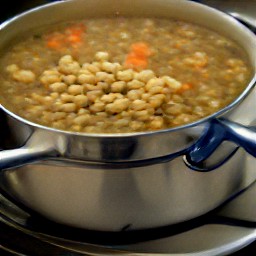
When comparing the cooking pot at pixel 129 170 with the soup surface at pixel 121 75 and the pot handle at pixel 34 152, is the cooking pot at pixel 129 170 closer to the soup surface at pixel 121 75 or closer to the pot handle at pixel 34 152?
the pot handle at pixel 34 152

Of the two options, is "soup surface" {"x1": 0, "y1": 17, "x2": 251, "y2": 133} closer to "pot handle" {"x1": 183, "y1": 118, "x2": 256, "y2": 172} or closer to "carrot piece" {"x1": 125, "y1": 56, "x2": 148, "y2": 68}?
"carrot piece" {"x1": 125, "y1": 56, "x2": 148, "y2": 68}

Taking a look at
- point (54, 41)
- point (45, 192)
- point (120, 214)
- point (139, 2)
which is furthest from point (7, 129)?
point (139, 2)

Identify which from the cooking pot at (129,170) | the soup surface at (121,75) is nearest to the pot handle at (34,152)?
the cooking pot at (129,170)

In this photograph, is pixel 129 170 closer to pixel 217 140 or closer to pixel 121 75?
pixel 217 140

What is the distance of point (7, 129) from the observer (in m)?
1.03

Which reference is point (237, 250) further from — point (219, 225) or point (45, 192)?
point (45, 192)

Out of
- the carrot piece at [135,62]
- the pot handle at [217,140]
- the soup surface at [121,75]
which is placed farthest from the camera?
the carrot piece at [135,62]

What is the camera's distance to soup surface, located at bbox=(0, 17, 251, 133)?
3.48ft

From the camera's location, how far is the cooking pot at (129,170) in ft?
2.93

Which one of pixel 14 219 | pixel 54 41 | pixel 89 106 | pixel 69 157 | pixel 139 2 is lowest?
pixel 14 219

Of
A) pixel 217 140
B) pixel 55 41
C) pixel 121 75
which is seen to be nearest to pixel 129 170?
pixel 217 140

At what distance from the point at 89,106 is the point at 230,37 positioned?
0.41 m

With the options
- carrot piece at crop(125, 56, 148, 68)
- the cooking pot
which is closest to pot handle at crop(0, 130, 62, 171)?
the cooking pot

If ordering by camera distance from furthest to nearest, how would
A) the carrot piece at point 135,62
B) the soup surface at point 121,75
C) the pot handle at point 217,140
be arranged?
the carrot piece at point 135,62
the soup surface at point 121,75
the pot handle at point 217,140
